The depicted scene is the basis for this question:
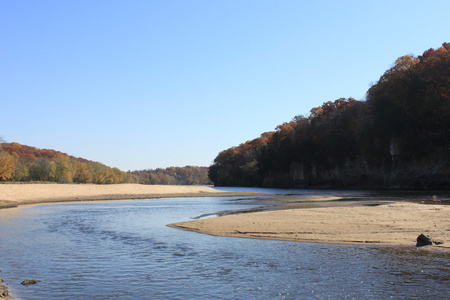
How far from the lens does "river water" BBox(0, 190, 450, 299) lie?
8326 mm

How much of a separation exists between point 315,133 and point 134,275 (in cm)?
10619

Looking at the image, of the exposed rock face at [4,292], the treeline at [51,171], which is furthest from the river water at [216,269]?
the treeline at [51,171]

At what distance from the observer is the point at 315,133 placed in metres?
111

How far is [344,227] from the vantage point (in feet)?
55.4

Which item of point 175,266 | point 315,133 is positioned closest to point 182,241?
point 175,266

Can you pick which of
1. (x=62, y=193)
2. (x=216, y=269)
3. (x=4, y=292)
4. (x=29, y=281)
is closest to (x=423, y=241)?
(x=216, y=269)

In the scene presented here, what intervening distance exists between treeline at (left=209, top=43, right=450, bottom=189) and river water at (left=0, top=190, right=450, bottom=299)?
58.5 m

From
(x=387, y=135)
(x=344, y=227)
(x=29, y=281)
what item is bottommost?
(x=29, y=281)

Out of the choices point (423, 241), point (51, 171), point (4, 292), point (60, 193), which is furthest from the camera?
point (51, 171)

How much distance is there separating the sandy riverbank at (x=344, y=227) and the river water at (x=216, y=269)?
1192mm

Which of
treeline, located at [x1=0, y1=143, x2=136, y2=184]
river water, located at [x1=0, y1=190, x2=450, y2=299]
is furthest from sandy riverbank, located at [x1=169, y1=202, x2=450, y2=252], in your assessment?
treeline, located at [x1=0, y1=143, x2=136, y2=184]

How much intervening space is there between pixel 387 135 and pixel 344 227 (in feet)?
206

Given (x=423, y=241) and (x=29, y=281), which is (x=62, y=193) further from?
(x=423, y=241)

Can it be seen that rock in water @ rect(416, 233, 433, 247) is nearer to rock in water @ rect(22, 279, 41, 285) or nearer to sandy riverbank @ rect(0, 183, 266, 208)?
rock in water @ rect(22, 279, 41, 285)
